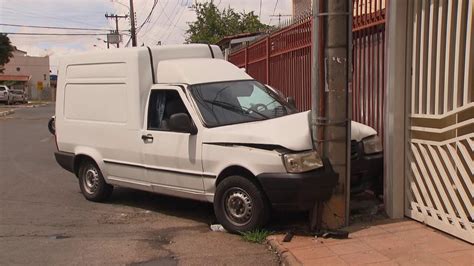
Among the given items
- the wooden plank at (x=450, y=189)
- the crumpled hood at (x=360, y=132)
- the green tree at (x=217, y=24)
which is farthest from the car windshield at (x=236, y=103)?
the green tree at (x=217, y=24)

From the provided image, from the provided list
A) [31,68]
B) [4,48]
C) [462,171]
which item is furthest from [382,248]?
[31,68]

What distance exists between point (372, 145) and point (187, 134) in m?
2.18

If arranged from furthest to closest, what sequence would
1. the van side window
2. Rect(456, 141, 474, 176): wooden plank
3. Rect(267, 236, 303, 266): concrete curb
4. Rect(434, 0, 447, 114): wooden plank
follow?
the van side window → Rect(434, 0, 447, 114): wooden plank → Rect(456, 141, 474, 176): wooden plank → Rect(267, 236, 303, 266): concrete curb

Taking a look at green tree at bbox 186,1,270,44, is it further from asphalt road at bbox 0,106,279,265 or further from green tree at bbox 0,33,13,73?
asphalt road at bbox 0,106,279,265

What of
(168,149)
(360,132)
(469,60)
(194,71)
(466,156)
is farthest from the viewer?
(194,71)

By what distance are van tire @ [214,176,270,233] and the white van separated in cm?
1

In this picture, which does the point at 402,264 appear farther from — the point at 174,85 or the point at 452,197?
the point at 174,85

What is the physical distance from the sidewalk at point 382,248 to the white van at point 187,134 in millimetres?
492

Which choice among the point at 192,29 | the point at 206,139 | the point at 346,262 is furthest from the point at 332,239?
the point at 192,29

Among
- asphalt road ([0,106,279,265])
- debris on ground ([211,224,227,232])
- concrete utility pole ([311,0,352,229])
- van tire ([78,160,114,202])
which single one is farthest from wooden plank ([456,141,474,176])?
van tire ([78,160,114,202])

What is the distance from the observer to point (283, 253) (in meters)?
5.59

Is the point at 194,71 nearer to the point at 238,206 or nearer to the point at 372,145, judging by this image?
the point at 238,206

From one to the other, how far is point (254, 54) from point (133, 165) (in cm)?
809

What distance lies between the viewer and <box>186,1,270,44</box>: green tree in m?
47.1
